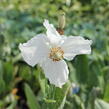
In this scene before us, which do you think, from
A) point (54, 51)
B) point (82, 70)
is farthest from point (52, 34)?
point (82, 70)

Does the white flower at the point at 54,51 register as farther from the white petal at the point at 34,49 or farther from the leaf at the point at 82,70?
the leaf at the point at 82,70

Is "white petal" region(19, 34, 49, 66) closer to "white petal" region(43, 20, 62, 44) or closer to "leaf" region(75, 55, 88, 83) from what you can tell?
"white petal" region(43, 20, 62, 44)

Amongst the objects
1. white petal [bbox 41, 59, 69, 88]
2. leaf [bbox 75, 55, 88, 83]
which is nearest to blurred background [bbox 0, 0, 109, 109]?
leaf [bbox 75, 55, 88, 83]

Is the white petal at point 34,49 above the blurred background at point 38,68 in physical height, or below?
above

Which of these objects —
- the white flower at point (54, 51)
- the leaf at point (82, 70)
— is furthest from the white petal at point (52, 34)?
the leaf at point (82, 70)

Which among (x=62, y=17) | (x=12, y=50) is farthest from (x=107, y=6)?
(x=62, y=17)

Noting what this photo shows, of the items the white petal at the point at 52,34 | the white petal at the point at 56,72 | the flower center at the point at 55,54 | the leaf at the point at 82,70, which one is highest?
the white petal at the point at 52,34
